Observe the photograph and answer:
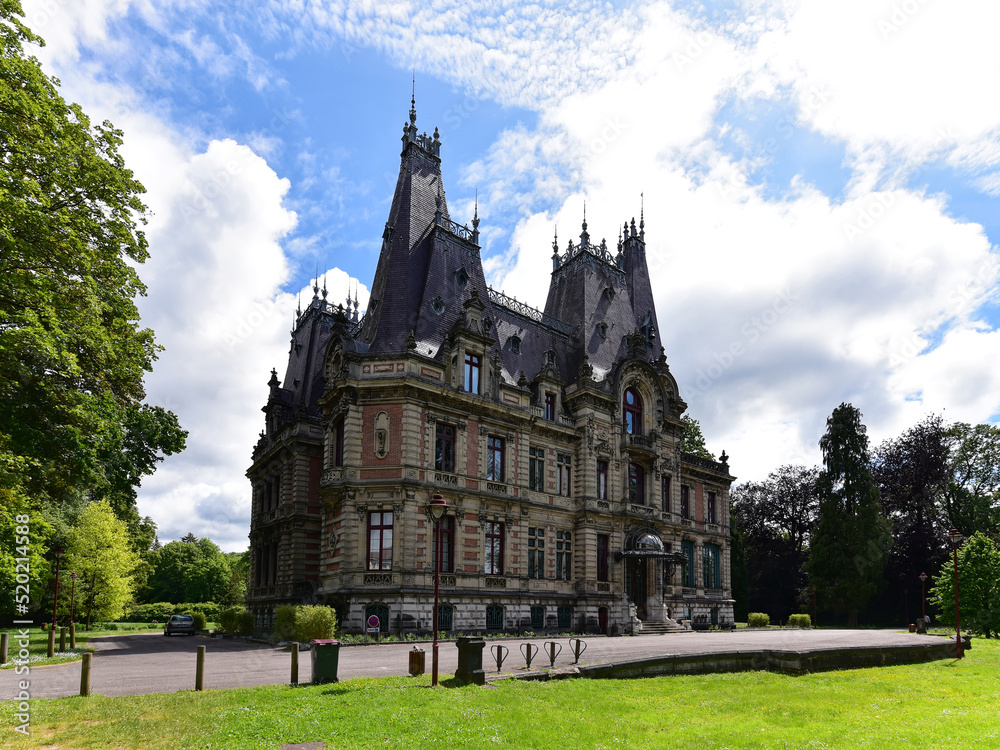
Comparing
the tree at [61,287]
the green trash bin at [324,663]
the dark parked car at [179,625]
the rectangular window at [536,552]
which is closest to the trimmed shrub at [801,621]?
the rectangular window at [536,552]

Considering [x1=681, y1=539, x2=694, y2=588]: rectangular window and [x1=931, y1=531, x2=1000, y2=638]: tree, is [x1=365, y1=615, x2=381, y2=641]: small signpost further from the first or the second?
[x1=931, y1=531, x2=1000, y2=638]: tree

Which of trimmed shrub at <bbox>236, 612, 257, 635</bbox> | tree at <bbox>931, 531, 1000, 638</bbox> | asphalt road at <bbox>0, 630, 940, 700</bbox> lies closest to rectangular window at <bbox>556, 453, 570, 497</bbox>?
asphalt road at <bbox>0, 630, 940, 700</bbox>

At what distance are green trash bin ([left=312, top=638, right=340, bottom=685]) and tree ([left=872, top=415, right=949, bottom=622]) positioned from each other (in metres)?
52.9

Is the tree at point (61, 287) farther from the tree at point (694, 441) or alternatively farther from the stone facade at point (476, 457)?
the tree at point (694, 441)

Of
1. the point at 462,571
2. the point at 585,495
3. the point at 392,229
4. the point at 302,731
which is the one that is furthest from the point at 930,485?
the point at 302,731

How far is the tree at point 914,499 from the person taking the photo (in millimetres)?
55844

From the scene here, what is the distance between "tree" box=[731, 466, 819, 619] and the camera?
62406mm

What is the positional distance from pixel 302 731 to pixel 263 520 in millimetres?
35188

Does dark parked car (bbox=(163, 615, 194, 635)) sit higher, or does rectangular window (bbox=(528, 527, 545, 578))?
rectangular window (bbox=(528, 527, 545, 578))

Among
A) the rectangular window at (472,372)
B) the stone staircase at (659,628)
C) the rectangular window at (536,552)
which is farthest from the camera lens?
the stone staircase at (659,628)

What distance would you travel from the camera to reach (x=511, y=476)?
36719 millimetres

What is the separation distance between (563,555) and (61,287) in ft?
98.1

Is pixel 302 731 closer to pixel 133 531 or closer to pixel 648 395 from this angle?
pixel 648 395

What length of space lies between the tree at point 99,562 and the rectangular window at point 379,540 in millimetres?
22046
